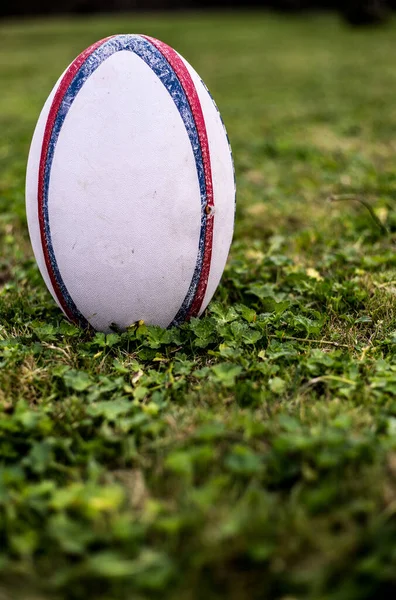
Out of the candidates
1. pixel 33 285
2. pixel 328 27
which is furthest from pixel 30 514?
pixel 328 27

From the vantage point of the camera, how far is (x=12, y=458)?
1.93 m

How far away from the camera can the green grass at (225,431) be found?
155 cm

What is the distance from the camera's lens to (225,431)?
6.33 ft

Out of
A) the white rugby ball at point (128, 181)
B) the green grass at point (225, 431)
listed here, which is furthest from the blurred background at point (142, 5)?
the white rugby ball at point (128, 181)

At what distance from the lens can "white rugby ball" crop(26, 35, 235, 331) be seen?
7.72ft

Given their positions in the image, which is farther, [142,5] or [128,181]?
[142,5]

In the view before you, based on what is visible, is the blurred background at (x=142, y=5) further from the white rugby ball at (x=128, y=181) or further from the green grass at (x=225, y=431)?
the white rugby ball at (x=128, y=181)

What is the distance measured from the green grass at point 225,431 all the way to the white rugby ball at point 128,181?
21 cm

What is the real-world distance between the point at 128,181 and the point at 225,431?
984 millimetres

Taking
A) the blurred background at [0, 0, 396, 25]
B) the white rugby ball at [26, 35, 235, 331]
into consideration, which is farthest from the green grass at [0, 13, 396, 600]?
the blurred background at [0, 0, 396, 25]

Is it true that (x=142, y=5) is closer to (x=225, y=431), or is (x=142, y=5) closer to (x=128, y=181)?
(x=128, y=181)

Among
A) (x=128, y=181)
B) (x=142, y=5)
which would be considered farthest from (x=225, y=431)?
(x=142, y=5)

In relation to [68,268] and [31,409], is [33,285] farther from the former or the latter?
[31,409]

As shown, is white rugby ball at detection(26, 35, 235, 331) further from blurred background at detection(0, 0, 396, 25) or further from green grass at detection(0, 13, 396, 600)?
blurred background at detection(0, 0, 396, 25)
